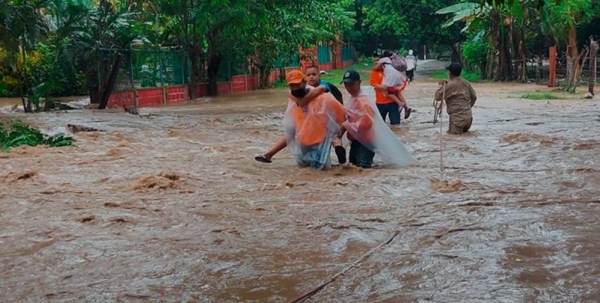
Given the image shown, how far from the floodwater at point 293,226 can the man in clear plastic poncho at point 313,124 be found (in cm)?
22

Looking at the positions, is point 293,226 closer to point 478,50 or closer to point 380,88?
point 380,88

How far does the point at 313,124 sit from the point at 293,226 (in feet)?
8.21

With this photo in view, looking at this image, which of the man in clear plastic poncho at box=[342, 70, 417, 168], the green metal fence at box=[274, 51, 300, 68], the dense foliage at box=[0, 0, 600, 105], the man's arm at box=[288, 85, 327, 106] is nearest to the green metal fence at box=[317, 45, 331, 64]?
the dense foliage at box=[0, 0, 600, 105]

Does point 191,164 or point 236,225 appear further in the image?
point 191,164

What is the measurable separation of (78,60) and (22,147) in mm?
7571

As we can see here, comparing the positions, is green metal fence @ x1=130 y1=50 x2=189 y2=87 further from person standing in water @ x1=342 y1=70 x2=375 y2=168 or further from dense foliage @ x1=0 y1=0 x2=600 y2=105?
person standing in water @ x1=342 y1=70 x2=375 y2=168

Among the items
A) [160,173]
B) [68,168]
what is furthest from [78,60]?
[160,173]

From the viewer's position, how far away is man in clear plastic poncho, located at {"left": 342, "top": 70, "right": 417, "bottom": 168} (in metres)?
7.52

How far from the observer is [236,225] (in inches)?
205

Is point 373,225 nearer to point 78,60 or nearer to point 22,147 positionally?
point 22,147

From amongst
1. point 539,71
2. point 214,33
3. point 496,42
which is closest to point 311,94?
point 214,33

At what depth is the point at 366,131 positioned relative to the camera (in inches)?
297

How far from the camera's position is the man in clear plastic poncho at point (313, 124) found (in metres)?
7.36

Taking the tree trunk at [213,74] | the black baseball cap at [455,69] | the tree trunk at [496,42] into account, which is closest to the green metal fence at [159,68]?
the tree trunk at [213,74]
